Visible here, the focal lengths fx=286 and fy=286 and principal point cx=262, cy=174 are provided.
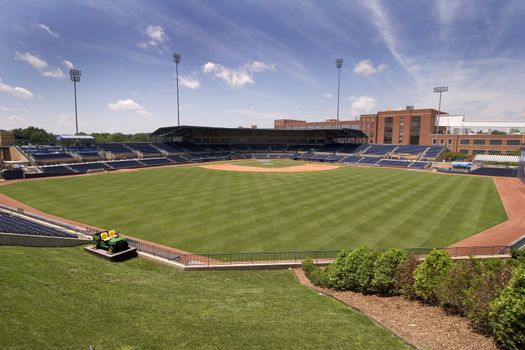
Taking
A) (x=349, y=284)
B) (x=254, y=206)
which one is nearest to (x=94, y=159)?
(x=254, y=206)

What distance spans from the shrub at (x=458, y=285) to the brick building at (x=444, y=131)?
10521 cm

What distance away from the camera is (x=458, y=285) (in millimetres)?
11344

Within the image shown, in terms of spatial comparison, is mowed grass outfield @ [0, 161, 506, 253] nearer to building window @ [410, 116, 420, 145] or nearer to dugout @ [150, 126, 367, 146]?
building window @ [410, 116, 420, 145]

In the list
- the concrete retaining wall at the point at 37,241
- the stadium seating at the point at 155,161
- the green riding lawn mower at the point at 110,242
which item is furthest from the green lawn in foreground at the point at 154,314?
the stadium seating at the point at 155,161

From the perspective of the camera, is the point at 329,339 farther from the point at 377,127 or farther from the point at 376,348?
the point at 377,127

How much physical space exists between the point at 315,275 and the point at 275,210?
17.8 m

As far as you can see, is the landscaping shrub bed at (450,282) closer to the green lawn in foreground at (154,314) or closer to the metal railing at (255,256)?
the green lawn in foreground at (154,314)

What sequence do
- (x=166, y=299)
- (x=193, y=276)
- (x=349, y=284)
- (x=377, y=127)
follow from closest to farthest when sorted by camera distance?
(x=166, y=299)
(x=349, y=284)
(x=193, y=276)
(x=377, y=127)

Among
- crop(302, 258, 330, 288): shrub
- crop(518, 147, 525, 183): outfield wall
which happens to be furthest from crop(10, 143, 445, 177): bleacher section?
crop(302, 258, 330, 288): shrub

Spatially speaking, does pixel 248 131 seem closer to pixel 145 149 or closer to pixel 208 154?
pixel 208 154

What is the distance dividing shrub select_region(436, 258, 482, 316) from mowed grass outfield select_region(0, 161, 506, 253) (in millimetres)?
12207

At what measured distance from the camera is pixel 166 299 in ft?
41.0

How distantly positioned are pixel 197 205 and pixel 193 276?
754 inches

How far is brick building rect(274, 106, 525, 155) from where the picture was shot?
93.6 meters
